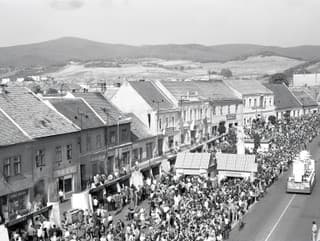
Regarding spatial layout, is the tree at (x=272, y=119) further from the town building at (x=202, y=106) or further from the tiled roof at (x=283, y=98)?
the town building at (x=202, y=106)

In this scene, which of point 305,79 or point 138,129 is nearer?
point 138,129

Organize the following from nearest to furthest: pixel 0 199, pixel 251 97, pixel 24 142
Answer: pixel 0 199 < pixel 24 142 < pixel 251 97

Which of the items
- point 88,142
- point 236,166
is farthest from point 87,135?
point 236,166

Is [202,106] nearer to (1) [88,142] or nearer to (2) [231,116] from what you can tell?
(2) [231,116]

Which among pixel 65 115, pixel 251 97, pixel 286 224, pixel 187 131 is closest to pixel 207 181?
pixel 286 224

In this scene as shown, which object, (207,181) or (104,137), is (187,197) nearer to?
(207,181)

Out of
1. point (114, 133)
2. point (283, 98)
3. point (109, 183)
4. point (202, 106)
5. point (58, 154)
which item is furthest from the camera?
point (283, 98)
